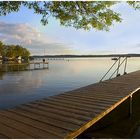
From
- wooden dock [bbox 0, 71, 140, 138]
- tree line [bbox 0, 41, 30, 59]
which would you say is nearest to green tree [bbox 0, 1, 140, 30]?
wooden dock [bbox 0, 71, 140, 138]

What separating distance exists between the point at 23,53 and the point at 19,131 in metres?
131

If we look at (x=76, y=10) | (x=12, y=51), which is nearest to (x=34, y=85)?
(x=76, y=10)

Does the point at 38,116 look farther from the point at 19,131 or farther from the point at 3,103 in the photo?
the point at 3,103

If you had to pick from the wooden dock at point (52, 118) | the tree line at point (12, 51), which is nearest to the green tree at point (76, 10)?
the wooden dock at point (52, 118)

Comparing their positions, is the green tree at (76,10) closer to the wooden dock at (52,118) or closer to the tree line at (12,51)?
the wooden dock at (52,118)

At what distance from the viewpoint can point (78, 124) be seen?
6.27m

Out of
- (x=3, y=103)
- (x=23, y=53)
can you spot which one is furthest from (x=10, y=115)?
(x=23, y=53)

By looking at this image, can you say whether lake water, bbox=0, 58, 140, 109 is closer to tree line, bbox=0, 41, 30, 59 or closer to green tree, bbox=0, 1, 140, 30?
green tree, bbox=0, 1, 140, 30

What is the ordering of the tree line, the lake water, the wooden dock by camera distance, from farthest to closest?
1. the tree line
2. the lake water
3. the wooden dock

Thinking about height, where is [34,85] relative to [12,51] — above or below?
below

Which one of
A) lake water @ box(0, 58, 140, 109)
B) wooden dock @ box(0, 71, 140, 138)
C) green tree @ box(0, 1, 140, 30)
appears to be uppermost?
green tree @ box(0, 1, 140, 30)

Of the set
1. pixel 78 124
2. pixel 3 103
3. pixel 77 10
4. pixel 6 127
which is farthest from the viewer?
pixel 3 103

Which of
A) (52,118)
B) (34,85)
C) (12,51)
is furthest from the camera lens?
(12,51)

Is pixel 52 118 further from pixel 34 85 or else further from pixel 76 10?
pixel 34 85
